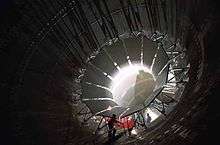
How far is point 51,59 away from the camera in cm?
843

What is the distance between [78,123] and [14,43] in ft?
6.14

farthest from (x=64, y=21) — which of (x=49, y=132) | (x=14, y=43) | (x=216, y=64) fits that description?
(x=216, y=64)

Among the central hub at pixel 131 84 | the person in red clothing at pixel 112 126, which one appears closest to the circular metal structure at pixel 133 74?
the central hub at pixel 131 84

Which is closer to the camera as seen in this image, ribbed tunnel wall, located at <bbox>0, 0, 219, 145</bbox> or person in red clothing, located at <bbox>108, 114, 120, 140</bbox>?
ribbed tunnel wall, located at <bbox>0, 0, 219, 145</bbox>

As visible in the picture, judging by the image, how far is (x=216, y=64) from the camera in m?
6.02

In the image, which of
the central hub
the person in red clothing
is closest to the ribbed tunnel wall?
the person in red clothing

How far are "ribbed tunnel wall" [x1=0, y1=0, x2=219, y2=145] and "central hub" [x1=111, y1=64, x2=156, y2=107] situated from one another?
3.58 feet

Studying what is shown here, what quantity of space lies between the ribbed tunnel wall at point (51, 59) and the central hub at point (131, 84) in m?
1.09

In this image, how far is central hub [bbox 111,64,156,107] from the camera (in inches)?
372

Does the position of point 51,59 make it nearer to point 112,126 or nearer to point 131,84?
point 112,126

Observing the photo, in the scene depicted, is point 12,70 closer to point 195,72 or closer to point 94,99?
point 94,99

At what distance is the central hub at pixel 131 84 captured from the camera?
9.46 metres

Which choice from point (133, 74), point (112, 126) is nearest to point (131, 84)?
point (133, 74)

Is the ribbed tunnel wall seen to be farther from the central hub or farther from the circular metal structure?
the central hub
